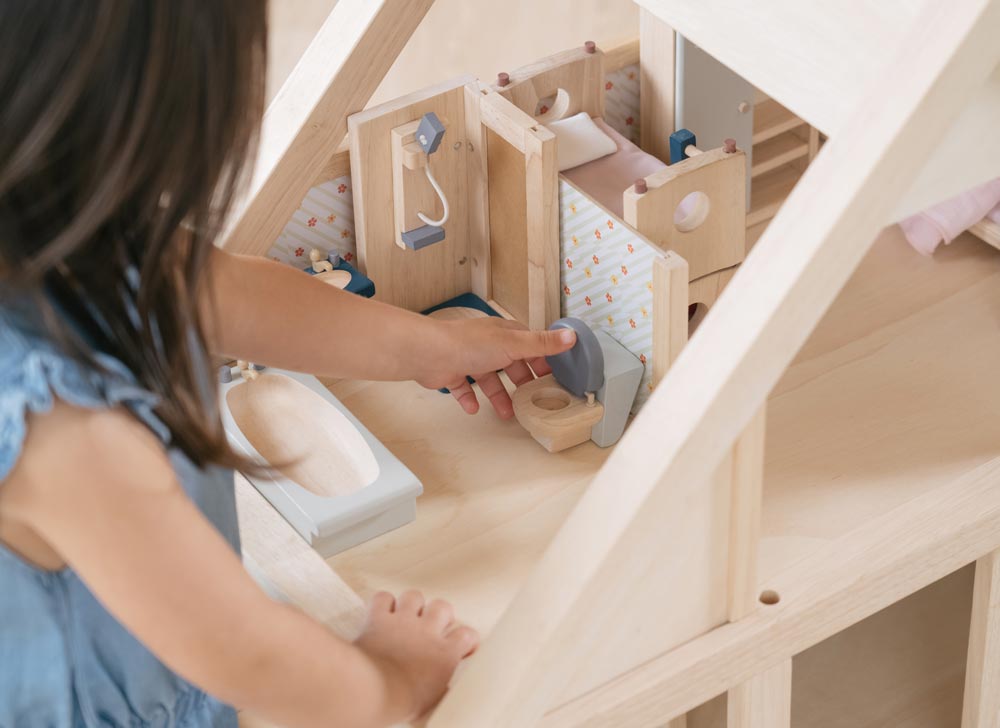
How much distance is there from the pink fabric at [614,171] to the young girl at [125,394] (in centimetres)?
47

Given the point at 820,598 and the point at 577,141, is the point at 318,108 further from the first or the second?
the point at 820,598

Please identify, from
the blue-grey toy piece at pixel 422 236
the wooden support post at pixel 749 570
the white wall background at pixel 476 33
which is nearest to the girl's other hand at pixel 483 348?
the blue-grey toy piece at pixel 422 236

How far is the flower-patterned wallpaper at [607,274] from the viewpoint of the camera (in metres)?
1.03

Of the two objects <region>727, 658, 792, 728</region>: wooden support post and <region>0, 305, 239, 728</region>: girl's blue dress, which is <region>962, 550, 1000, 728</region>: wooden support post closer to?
<region>727, 658, 792, 728</region>: wooden support post

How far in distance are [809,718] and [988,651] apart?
272mm

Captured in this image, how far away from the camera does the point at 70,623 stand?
75 cm

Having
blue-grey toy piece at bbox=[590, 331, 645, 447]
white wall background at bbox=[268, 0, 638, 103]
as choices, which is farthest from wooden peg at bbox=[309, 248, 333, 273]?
white wall background at bbox=[268, 0, 638, 103]

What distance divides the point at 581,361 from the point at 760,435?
0.28 metres

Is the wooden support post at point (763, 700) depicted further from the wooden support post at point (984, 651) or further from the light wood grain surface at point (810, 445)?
the wooden support post at point (984, 651)

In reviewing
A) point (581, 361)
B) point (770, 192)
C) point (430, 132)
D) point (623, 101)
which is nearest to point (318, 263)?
point (430, 132)

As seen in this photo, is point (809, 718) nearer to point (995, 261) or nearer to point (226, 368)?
point (995, 261)

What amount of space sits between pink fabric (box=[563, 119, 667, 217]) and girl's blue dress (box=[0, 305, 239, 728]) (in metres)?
0.46

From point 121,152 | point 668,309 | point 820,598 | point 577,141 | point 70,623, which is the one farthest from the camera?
point 577,141

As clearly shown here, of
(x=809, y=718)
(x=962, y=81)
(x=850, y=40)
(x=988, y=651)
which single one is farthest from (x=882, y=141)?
(x=809, y=718)
